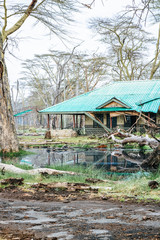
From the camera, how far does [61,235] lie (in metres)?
3.56

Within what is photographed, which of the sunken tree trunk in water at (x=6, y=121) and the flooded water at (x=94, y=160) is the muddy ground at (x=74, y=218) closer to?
the flooded water at (x=94, y=160)

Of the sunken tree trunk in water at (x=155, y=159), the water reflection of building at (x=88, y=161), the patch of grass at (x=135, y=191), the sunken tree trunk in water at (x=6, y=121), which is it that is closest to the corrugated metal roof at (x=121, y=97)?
the water reflection of building at (x=88, y=161)

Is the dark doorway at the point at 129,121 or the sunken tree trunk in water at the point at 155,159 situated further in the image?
the dark doorway at the point at 129,121

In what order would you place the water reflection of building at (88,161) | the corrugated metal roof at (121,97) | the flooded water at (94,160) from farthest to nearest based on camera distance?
the corrugated metal roof at (121,97), the water reflection of building at (88,161), the flooded water at (94,160)

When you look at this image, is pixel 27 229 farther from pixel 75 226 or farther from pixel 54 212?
pixel 54 212

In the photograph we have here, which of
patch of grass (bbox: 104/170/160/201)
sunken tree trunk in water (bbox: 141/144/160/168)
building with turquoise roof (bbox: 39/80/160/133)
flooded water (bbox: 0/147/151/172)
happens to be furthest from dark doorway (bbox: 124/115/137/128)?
patch of grass (bbox: 104/170/160/201)

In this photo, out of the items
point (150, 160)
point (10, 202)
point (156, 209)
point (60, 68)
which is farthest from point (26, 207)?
point (60, 68)

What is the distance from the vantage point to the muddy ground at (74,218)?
11.7 feet

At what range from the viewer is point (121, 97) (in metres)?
30.3

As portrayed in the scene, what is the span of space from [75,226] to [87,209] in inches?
38.6

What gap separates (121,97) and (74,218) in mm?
26559

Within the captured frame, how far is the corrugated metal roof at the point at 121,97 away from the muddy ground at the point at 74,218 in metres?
21.7

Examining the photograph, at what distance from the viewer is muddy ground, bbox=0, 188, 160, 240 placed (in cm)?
356

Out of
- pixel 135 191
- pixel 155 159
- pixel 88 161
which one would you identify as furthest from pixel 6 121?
pixel 135 191
